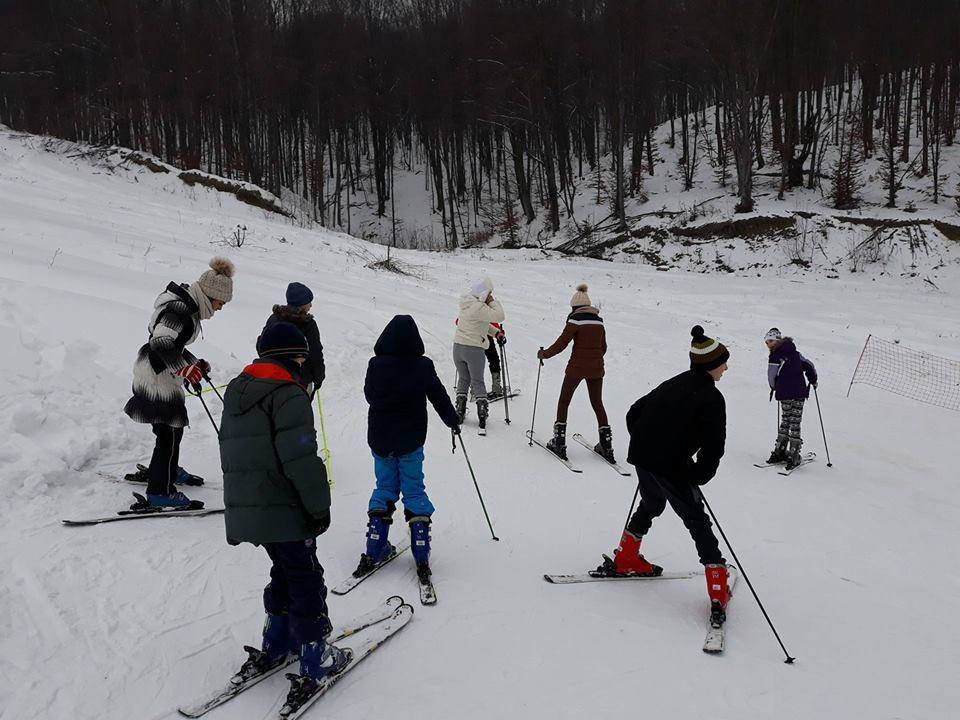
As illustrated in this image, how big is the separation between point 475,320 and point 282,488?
16.3 feet

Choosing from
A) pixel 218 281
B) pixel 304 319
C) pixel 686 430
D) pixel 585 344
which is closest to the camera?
pixel 686 430

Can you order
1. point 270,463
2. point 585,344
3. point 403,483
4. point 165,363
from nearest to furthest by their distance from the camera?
point 270,463 < point 403,483 < point 165,363 < point 585,344

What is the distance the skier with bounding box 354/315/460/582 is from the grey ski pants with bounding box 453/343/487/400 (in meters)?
3.50

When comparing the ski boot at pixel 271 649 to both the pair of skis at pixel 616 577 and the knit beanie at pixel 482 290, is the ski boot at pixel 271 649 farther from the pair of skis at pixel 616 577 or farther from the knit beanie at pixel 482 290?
the knit beanie at pixel 482 290

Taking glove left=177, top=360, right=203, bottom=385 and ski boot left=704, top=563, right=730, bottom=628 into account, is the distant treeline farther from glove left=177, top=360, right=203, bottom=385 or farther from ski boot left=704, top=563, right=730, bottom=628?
glove left=177, top=360, right=203, bottom=385

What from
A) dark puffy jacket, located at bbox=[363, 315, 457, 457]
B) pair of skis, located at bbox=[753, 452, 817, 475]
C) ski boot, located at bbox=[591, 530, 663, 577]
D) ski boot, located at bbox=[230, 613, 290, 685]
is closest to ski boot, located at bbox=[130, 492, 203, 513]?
dark puffy jacket, located at bbox=[363, 315, 457, 457]

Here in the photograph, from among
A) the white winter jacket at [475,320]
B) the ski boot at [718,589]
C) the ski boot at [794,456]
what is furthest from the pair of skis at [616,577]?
the white winter jacket at [475,320]

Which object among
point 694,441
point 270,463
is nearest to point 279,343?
point 270,463

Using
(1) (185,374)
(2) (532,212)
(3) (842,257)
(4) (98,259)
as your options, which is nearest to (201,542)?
(1) (185,374)

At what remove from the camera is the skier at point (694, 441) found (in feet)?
13.1

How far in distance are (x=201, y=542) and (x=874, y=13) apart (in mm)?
34301

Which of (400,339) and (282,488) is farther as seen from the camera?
(400,339)

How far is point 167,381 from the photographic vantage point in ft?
16.3

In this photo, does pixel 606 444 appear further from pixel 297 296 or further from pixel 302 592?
pixel 302 592
